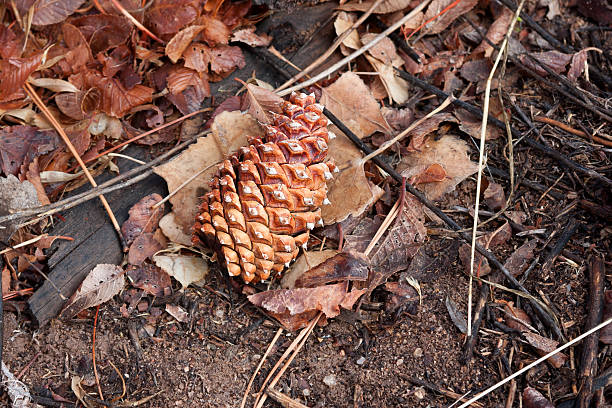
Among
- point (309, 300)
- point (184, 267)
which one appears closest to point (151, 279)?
point (184, 267)

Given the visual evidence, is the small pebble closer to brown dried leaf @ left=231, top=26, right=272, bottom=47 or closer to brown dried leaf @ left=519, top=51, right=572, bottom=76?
brown dried leaf @ left=231, top=26, right=272, bottom=47

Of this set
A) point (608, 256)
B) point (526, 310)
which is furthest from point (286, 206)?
point (608, 256)

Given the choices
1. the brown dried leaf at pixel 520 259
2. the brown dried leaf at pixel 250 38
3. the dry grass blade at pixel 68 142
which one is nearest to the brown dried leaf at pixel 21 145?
the dry grass blade at pixel 68 142

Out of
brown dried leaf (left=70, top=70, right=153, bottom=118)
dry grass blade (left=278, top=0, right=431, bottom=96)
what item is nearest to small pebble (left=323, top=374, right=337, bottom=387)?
dry grass blade (left=278, top=0, right=431, bottom=96)

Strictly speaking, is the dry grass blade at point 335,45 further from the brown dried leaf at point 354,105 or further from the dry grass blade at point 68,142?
the dry grass blade at point 68,142

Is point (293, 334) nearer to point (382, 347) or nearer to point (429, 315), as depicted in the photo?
point (382, 347)
